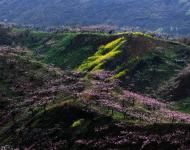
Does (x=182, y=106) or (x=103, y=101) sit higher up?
(x=103, y=101)

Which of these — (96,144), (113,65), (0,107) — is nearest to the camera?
(96,144)

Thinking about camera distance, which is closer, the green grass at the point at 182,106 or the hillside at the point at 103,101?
the hillside at the point at 103,101

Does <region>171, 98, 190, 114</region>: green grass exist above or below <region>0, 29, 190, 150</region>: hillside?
below

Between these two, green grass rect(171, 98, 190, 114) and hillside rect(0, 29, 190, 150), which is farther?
green grass rect(171, 98, 190, 114)

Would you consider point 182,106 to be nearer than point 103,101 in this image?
No

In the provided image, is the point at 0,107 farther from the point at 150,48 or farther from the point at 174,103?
the point at 150,48

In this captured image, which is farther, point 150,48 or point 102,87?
point 150,48

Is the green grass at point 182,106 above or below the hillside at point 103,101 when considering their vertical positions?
below

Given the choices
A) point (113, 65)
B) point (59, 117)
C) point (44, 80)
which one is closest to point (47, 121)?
point (59, 117)
